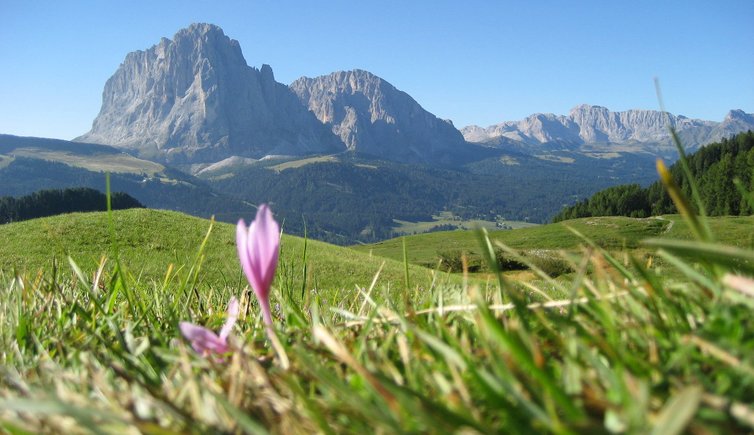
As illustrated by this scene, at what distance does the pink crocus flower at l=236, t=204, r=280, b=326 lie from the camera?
31.4 inches

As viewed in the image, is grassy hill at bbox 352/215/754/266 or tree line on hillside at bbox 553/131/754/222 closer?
grassy hill at bbox 352/215/754/266

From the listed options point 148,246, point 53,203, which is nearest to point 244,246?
point 148,246

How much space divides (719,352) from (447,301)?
855mm

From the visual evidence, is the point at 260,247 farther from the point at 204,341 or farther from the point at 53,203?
the point at 53,203

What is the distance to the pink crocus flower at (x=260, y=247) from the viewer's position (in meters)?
0.80

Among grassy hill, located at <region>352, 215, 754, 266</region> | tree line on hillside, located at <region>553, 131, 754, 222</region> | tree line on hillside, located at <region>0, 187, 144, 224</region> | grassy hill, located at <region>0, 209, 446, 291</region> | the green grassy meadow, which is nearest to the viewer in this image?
the green grassy meadow

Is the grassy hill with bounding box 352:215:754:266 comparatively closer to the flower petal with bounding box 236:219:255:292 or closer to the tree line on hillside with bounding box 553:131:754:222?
the tree line on hillside with bounding box 553:131:754:222

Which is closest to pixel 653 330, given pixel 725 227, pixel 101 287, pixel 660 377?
pixel 660 377

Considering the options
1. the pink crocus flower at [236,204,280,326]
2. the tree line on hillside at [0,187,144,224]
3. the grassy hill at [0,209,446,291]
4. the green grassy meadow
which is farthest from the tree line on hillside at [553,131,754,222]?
the pink crocus flower at [236,204,280,326]

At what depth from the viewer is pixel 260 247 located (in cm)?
81

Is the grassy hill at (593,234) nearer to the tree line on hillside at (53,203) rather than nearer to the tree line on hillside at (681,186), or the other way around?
the tree line on hillside at (681,186)

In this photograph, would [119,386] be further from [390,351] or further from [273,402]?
[390,351]

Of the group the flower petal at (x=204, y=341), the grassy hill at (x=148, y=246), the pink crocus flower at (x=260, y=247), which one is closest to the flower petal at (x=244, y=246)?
the pink crocus flower at (x=260, y=247)

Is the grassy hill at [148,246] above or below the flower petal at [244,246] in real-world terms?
below
